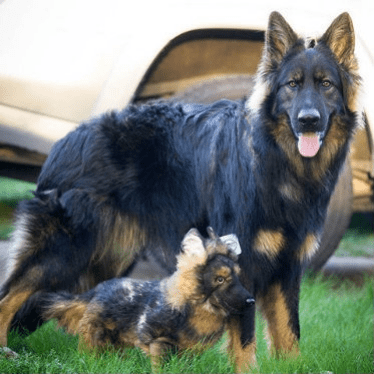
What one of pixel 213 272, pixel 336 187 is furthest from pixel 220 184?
pixel 336 187

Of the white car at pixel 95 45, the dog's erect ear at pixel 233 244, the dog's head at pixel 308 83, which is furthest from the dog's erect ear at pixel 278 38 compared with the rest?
the white car at pixel 95 45

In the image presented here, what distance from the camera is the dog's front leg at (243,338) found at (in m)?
3.71

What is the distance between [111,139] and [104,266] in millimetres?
856

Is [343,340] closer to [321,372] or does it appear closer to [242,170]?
[321,372]

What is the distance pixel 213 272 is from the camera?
11.5ft

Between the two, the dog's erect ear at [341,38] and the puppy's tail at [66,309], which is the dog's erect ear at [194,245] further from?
the dog's erect ear at [341,38]

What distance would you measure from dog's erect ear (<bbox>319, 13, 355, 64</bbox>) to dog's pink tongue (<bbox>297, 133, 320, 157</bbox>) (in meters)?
0.48

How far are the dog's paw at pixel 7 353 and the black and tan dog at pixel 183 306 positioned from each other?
0.38m

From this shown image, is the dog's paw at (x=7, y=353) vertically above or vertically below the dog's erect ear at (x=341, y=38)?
below

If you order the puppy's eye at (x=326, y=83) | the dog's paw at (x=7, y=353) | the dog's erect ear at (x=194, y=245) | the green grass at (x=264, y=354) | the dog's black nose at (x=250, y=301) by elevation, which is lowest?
the dog's paw at (x=7, y=353)

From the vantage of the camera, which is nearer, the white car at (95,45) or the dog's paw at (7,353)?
the dog's paw at (7,353)

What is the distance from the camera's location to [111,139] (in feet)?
14.0

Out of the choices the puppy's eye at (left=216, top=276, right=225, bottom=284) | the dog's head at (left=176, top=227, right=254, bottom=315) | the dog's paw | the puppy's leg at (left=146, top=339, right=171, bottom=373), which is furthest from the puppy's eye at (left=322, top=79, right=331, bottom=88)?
the dog's paw

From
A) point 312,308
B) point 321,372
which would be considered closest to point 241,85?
point 312,308
